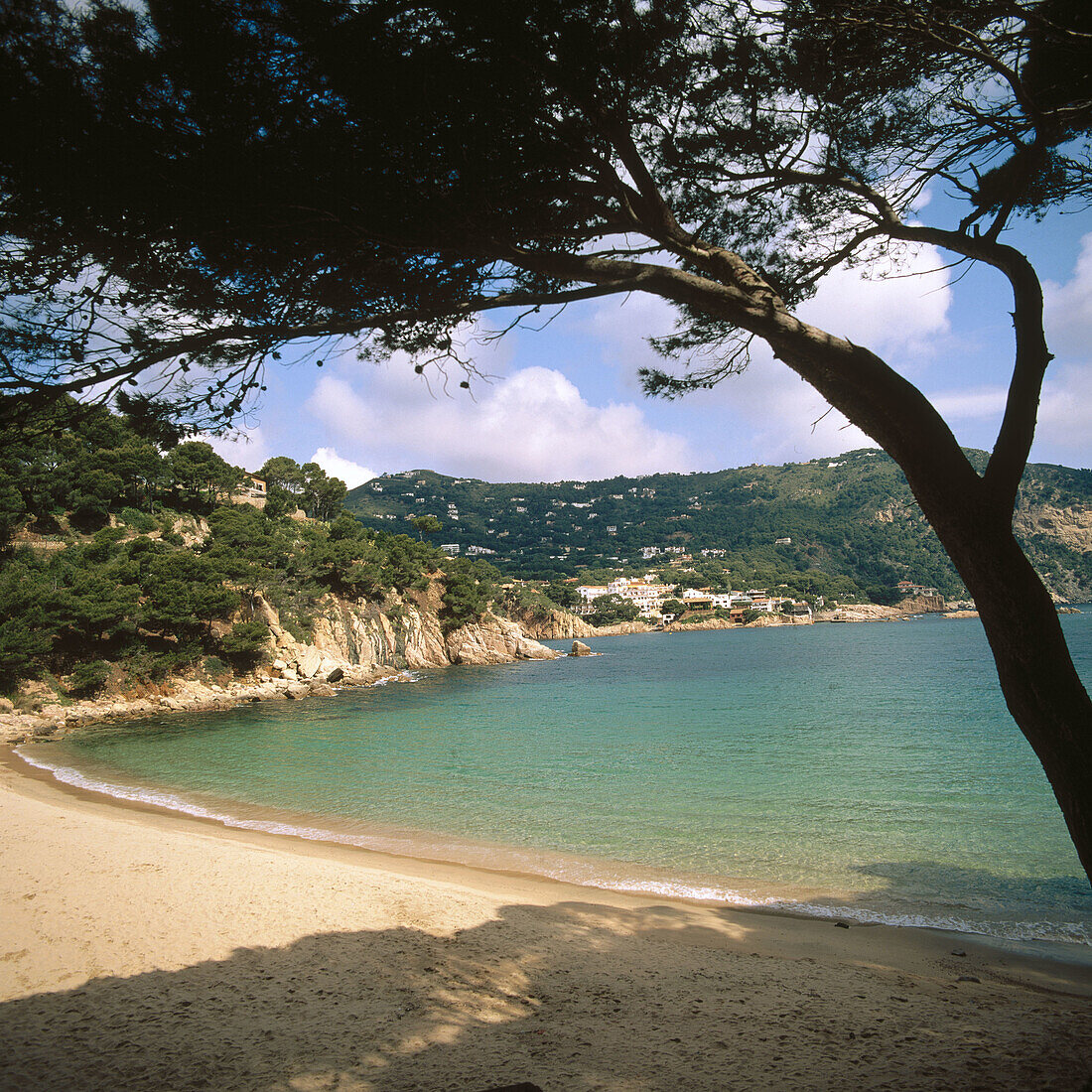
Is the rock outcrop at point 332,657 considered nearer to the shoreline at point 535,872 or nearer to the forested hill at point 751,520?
the shoreline at point 535,872

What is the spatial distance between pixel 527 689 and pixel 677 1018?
29489mm

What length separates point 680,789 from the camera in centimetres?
1166

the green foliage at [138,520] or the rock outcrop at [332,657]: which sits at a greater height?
the green foliage at [138,520]

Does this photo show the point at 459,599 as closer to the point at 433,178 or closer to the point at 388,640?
the point at 388,640

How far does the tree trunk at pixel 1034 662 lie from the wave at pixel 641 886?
4.58 metres

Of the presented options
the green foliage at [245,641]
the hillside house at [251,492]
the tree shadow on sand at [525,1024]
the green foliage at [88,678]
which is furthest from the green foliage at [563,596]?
the tree shadow on sand at [525,1024]

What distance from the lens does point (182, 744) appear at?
1672cm

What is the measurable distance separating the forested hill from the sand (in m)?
94.1

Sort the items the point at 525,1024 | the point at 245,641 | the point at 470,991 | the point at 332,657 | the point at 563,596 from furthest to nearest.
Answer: the point at 563,596
the point at 332,657
the point at 245,641
the point at 470,991
the point at 525,1024

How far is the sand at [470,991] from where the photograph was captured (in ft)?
9.53

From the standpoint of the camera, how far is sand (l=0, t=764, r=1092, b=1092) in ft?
9.53

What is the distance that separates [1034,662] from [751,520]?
146 m

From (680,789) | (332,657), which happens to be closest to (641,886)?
(680,789)

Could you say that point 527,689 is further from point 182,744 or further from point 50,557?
point 50,557
